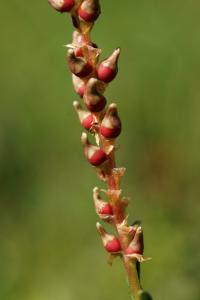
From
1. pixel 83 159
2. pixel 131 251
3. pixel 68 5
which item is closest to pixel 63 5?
pixel 68 5

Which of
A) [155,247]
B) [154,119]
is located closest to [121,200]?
[155,247]

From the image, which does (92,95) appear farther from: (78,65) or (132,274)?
(132,274)

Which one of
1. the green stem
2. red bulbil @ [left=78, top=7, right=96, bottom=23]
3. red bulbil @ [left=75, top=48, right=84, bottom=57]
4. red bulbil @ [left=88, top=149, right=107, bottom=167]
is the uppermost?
red bulbil @ [left=78, top=7, right=96, bottom=23]

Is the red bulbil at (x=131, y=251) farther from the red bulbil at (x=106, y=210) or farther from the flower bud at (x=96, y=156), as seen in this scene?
the flower bud at (x=96, y=156)

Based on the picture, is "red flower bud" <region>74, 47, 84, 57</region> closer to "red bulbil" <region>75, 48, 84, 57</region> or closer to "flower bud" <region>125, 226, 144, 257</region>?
"red bulbil" <region>75, 48, 84, 57</region>

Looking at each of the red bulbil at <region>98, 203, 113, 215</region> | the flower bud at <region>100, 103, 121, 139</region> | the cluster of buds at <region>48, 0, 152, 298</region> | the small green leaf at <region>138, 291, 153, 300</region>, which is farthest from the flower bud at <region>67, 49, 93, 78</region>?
the small green leaf at <region>138, 291, 153, 300</region>

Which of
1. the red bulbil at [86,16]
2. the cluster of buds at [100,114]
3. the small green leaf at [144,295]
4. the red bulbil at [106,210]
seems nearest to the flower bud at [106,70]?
the cluster of buds at [100,114]
